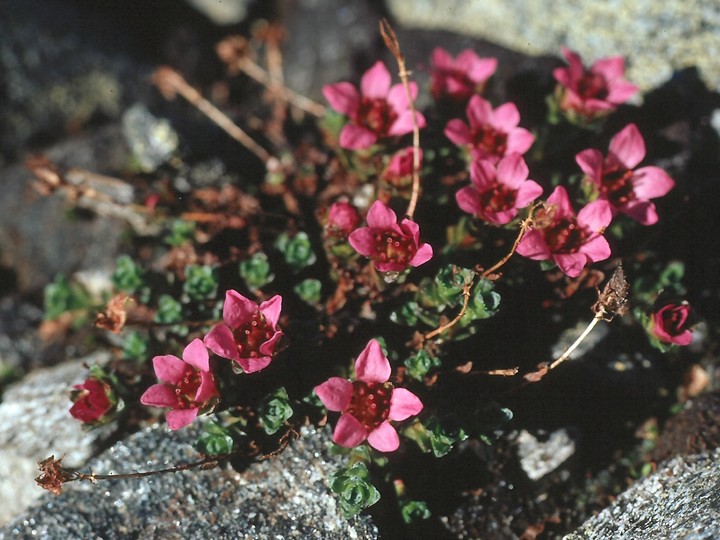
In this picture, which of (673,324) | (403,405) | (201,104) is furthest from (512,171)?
(201,104)

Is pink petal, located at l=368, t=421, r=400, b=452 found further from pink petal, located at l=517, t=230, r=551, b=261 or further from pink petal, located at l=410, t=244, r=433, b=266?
pink petal, located at l=517, t=230, r=551, b=261

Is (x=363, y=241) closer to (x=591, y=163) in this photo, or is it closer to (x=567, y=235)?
(x=567, y=235)

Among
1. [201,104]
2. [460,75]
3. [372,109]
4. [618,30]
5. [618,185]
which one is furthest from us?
[201,104]

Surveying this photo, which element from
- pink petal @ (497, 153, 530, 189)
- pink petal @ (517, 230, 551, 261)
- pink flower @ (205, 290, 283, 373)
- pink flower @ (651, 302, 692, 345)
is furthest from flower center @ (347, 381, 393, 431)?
pink flower @ (651, 302, 692, 345)

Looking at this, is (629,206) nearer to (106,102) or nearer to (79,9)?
(106,102)

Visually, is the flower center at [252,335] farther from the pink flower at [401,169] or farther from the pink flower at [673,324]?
the pink flower at [673,324]

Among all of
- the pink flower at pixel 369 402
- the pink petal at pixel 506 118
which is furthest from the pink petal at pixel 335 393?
the pink petal at pixel 506 118
